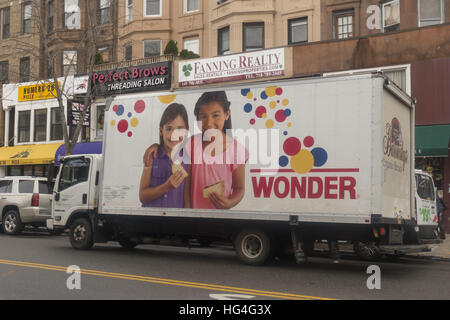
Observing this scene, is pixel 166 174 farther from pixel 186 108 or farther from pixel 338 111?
pixel 338 111

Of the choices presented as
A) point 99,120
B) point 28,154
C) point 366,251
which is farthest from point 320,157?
point 28,154

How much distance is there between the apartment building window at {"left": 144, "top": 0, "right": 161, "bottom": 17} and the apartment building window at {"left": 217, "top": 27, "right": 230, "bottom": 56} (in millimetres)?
4263

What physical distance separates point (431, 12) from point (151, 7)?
13.8 metres

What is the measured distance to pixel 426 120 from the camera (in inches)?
746

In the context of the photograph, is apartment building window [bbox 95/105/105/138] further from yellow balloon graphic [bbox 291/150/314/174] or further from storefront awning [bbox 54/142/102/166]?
yellow balloon graphic [bbox 291/150/314/174]

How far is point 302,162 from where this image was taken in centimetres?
1046

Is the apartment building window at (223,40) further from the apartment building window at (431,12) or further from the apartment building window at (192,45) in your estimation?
the apartment building window at (431,12)

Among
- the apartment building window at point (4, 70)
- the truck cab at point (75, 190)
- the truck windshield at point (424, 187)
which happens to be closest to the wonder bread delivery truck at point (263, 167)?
the truck cab at point (75, 190)

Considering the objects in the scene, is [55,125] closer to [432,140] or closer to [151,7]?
[151,7]

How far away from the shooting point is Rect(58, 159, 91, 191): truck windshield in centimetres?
1368

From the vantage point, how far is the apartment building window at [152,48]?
91.2 ft

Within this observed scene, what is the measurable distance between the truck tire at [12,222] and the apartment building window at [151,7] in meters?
13.8
